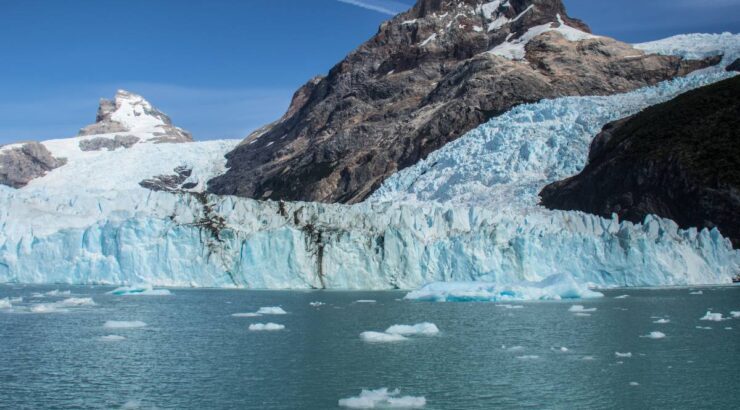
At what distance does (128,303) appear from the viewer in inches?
1133

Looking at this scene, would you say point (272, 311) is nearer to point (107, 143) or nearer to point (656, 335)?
point (656, 335)

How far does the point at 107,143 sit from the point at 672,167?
117 meters

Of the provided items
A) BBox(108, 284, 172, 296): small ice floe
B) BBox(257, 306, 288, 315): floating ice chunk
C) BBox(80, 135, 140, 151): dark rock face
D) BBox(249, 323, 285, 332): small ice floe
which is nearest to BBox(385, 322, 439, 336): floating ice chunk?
BBox(249, 323, 285, 332): small ice floe

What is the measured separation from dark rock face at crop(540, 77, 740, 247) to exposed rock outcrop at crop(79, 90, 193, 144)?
11399cm

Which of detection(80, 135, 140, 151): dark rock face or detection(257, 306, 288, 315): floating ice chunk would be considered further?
detection(80, 135, 140, 151): dark rock face

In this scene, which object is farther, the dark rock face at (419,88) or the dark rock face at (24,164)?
the dark rock face at (24,164)

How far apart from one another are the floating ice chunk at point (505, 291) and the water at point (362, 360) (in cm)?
249

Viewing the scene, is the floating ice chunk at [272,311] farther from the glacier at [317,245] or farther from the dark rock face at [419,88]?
the dark rock face at [419,88]

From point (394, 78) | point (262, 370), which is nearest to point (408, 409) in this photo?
point (262, 370)

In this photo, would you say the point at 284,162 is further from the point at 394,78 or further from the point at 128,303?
the point at 128,303

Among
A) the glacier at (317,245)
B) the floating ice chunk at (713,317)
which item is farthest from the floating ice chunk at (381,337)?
the glacier at (317,245)

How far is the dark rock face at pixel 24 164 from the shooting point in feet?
388

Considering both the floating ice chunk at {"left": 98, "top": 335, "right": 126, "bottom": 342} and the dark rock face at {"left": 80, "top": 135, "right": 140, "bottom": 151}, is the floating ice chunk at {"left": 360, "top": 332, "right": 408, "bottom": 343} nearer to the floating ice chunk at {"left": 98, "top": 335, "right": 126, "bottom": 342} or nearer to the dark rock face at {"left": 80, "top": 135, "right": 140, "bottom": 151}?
the floating ice chunk at {"left": 98, "top": 335, "right": 126, "bottom": 342}

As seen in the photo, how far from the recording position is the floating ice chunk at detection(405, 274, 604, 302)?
93.6 ft
